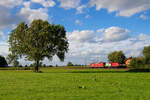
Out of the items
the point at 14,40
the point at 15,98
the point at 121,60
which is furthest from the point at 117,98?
the point at 121,60

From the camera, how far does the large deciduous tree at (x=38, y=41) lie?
48.3 meters

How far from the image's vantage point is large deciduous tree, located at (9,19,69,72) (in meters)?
48.3

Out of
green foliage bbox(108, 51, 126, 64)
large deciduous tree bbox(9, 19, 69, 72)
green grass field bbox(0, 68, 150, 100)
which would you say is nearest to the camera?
green grass field bbox(0, 68, 150, 100)

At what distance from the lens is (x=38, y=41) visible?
49281 millimetres

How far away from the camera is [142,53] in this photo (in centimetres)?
10588

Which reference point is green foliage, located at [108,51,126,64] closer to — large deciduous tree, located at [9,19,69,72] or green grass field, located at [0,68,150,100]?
large deciduous tree, located at [9,19,69,72]

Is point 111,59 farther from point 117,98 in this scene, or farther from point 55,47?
point 117,98

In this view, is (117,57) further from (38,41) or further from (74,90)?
(74,90)

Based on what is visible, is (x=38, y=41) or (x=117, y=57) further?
(x=117, y=57)

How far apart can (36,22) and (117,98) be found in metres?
45.4

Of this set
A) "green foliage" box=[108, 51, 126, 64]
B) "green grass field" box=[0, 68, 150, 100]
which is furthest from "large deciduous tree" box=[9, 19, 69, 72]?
"green foliage" box=[108, 51, 126, 64]

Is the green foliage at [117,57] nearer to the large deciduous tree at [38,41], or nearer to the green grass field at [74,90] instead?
the large deciduous tree at [38,41]

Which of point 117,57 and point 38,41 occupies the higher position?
point 38,41

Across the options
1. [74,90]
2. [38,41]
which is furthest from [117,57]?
[74,90]
